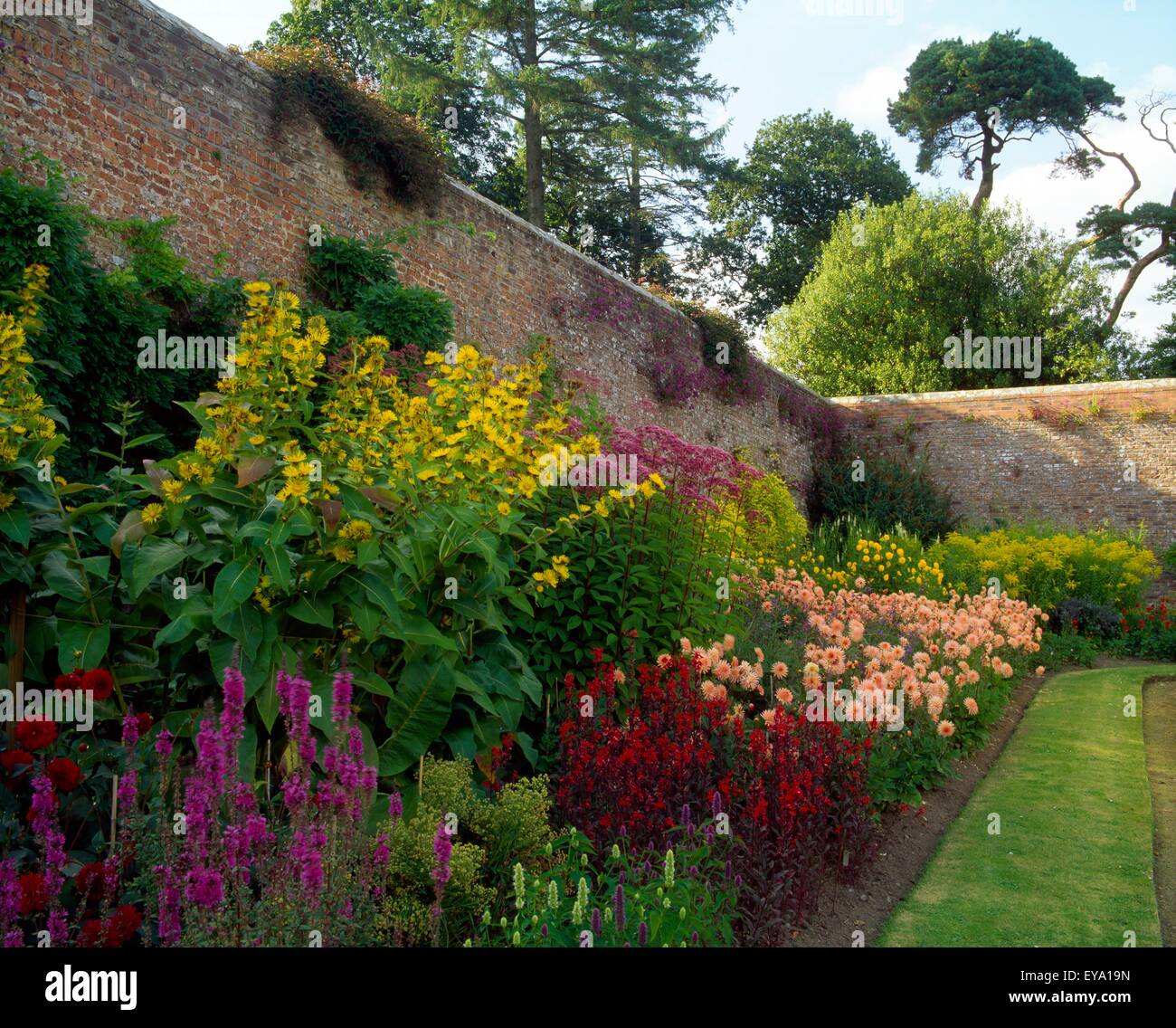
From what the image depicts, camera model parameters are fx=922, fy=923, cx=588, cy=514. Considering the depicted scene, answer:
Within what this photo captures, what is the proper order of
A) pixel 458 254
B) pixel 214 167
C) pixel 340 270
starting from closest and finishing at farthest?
1. pixel 214 167
2. pixel 340 270
3. pixel 458 254

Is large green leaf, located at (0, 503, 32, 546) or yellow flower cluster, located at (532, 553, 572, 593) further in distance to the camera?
yellow flower cluster, located at (532, 553, 572, 593)

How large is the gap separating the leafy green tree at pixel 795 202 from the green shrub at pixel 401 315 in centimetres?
2228

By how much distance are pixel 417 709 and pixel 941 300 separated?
23463 mm

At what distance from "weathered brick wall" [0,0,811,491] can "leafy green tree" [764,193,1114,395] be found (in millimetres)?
15131

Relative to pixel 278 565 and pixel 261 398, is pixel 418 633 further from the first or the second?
pixel 261 398

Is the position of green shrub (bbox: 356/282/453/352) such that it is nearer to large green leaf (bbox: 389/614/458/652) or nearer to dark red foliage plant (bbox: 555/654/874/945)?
dark red foliage plant (bbox: 555/654/874/945)

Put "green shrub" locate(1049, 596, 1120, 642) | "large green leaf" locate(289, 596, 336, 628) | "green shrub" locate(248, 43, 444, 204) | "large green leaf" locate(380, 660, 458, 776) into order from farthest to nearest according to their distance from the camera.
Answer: "green shrub" locate(1049, 596, 1120, 642)
"green shrub" locate(248, 43, 444, 204)
"large green leaf" locate(380, 660, 458, 776)
"large green leaf" locate(289, 596, 336, 628)

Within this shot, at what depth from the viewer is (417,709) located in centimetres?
344

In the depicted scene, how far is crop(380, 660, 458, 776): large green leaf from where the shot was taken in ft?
11.1

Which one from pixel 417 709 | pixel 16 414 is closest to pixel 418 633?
pixel 417 709

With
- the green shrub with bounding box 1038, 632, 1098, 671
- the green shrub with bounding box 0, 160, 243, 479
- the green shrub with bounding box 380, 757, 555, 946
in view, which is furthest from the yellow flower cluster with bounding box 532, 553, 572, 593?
the green shrub with bounding box 1038, 632, 1098, 671

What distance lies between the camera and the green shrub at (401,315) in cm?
788

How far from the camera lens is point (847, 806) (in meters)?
4.15
